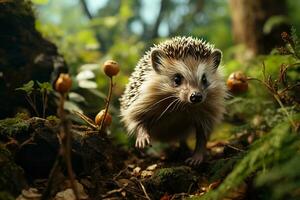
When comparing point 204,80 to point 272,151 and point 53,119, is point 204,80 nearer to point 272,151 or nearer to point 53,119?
point 53,119

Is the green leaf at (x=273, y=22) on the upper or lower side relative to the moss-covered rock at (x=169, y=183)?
upper

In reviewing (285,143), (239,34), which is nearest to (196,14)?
(239,34)

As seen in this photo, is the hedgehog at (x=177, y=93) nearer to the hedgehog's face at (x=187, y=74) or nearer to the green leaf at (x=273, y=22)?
the hedgehog's face at (x=187, y=74)

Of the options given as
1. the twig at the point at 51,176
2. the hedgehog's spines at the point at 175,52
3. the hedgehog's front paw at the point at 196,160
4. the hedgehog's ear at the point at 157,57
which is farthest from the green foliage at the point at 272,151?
the hedgehog's ear at the point at 157,57

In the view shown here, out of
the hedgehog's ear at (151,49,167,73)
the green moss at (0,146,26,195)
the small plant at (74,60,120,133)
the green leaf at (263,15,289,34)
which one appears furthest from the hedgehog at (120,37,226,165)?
the green leaf at (263,15,289,34)

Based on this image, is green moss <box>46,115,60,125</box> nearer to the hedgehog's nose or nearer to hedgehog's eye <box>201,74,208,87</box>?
the hedgehog's nose

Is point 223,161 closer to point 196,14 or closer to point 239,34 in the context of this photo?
point 239,34
